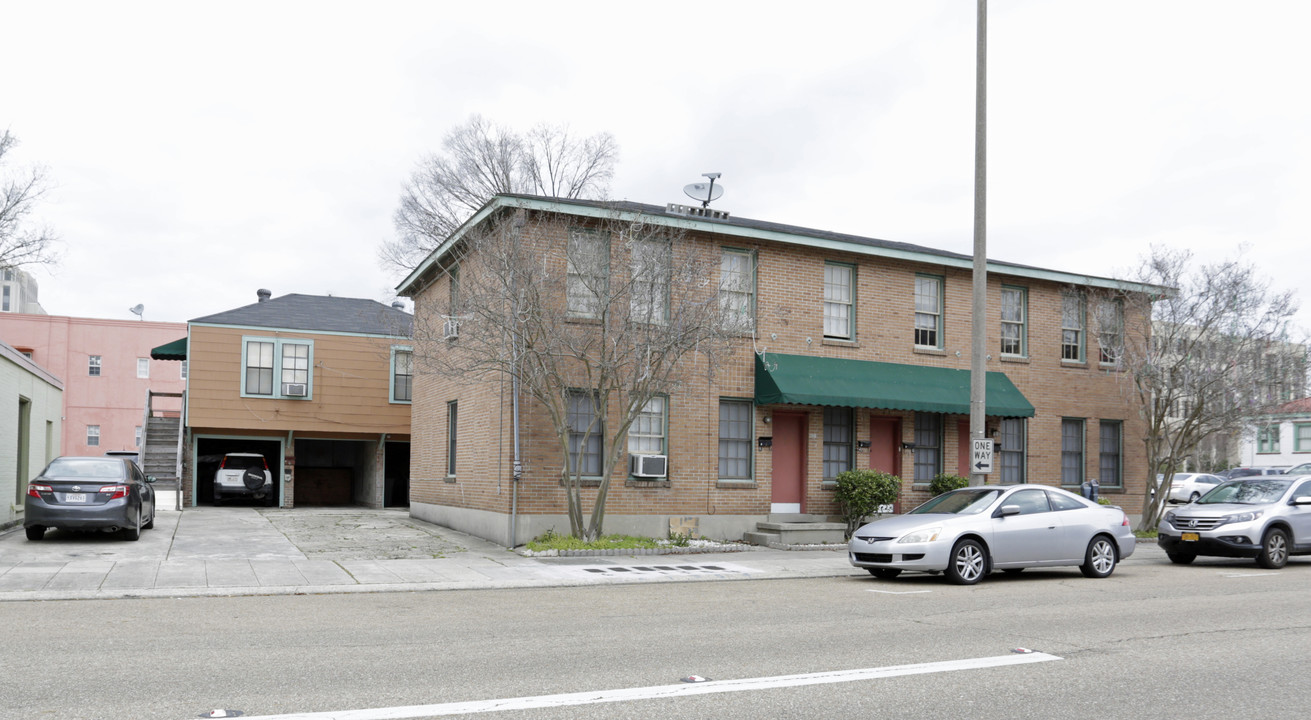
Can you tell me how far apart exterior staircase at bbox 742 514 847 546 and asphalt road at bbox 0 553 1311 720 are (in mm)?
5841

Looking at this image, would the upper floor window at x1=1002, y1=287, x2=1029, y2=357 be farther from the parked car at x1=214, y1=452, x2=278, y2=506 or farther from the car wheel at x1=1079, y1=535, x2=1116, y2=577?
the parked car at x1=214, y1=452, x2=278, y2=506

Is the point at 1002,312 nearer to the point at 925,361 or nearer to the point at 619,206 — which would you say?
the point at 925,361

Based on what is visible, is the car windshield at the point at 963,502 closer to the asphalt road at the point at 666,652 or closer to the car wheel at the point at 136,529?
the asphalt road at the point at 666,652

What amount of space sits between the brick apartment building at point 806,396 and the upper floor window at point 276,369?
7.01 metres

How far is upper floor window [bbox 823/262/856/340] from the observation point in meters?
21.2

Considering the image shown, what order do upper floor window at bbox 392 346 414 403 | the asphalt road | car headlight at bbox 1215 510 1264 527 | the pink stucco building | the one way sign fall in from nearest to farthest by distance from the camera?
the asphalt road < the one way sign < car headlight at bbox 1215 510 1264 527 < upper floor window at bbox 392 346 414 403 < the pink stucco building

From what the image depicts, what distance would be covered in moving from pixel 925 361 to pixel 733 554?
685cm

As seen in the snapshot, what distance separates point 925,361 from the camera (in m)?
22.1

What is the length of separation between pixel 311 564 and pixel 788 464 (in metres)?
9.44

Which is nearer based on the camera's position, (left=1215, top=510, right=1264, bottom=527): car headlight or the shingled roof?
(left=1215, top=510, right=1264, bottom=527): car headlight

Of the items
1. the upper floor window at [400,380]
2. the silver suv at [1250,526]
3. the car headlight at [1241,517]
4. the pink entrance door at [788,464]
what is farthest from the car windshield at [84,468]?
the car headlight at [1241,517]

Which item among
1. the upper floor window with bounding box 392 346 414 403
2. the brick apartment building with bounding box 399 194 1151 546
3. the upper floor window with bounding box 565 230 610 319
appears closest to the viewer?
the upper floor window with bounding box 565 230 610 319

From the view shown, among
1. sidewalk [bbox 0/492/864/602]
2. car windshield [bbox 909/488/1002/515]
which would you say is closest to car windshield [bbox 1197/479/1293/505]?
car windshield [bbox 909/488/1002/515]

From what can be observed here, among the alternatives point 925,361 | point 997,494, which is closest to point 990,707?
point 997,494
